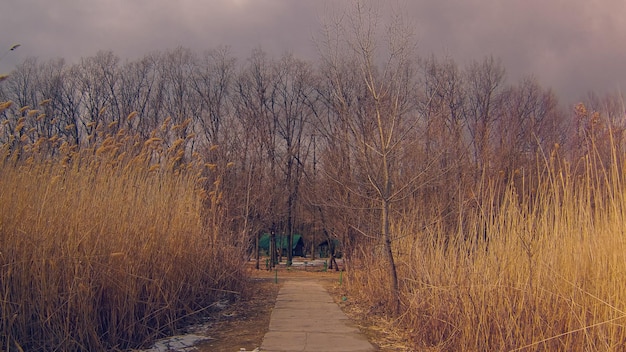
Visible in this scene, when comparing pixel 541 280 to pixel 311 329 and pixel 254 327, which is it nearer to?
pixel 311 329

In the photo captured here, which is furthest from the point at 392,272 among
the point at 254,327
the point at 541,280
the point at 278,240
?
the point at 278,240

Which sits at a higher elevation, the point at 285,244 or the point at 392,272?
the point at 285,244

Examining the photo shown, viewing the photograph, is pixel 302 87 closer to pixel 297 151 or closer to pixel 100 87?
pixel 297 151

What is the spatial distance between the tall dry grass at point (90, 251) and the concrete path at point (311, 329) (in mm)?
1222

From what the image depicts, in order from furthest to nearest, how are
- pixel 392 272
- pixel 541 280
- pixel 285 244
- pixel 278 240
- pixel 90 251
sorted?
pixel 285 244 → pixel 278 240 → pixel 392 272 → pixel 90 251 → pixel 541 280

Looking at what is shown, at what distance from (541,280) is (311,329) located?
312 cm

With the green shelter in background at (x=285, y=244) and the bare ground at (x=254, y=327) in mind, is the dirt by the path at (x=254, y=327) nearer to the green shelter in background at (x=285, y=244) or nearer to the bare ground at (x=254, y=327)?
the bare ground at (x=254, y=327)

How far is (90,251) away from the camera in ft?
16.7

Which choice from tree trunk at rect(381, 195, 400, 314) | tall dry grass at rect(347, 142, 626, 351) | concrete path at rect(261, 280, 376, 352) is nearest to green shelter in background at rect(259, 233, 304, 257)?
concrete path at rect(261, 280, 376, 352)

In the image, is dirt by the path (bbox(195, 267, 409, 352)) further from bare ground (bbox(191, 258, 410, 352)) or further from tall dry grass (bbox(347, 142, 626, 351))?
tall dry grass (bbox(347, 142, 626, 351))

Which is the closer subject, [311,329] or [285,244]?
[311,329]

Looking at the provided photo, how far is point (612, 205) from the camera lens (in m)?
3.97

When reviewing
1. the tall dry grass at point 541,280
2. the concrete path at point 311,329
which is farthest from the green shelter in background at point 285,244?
the tall dry grass at point 541,280

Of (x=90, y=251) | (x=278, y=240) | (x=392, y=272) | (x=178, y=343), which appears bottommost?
(x=178, y=343)
